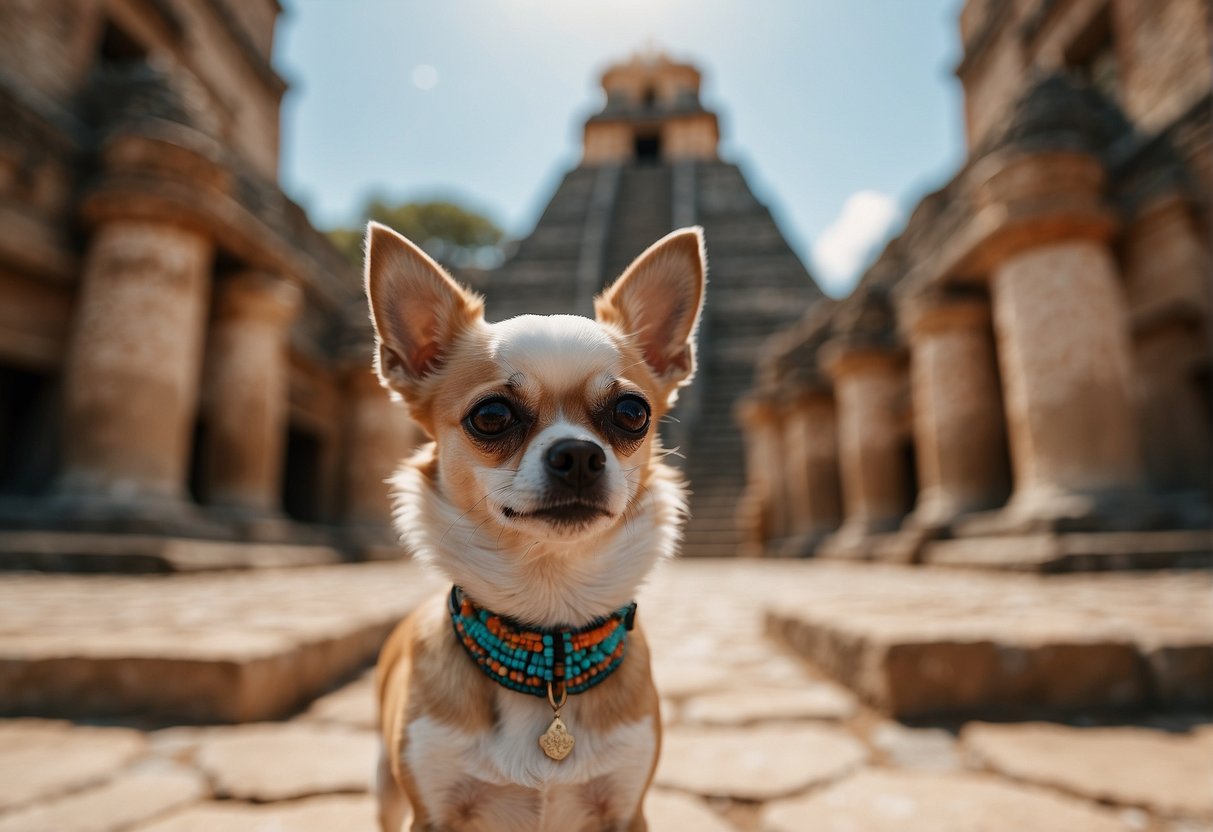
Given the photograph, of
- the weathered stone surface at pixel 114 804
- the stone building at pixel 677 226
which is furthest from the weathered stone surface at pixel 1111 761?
the stone building at pixel 677 226

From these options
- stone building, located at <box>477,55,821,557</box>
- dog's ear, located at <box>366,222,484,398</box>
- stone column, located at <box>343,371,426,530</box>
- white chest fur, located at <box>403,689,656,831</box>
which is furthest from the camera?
stone building, located at <box>477,55,821,557</box>

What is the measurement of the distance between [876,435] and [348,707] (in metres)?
9.59

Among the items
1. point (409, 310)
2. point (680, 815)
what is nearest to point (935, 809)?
point (680, 815)

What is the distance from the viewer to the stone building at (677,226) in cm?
1852

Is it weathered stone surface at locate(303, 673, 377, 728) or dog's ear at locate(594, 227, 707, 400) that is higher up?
dog's ear at locate(594, 227, 707, 400)

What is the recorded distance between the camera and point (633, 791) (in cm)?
149

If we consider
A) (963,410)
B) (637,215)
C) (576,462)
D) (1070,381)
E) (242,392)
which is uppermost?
(637,215)

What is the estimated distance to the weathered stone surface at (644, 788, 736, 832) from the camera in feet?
6.50

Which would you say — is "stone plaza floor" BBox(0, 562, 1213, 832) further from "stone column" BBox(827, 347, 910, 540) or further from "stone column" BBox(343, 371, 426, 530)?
"stone column" BBox(343, 371, 426, 530)

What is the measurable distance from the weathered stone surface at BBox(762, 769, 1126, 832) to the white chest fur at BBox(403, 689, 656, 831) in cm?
75

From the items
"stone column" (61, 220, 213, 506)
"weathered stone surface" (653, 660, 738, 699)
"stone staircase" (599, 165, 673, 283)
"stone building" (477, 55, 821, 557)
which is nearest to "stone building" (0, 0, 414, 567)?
"stone column" (61, 220, 213, 506)

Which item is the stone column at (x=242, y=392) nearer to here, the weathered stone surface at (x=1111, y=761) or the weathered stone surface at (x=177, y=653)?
the weathered stone surface at (x=177, y=653)

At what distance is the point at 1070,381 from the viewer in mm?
6648

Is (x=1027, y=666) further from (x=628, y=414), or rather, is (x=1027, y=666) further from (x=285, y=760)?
(x=285, y=760)
